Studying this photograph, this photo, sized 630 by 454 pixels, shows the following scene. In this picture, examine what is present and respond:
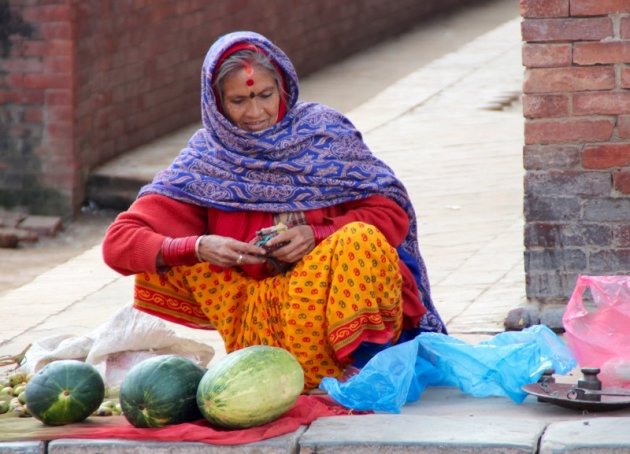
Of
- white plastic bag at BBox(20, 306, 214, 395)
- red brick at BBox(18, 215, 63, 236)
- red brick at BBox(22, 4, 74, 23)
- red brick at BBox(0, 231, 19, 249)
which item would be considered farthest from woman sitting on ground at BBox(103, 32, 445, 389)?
red brick at BBox(22, 4, 74, 23)

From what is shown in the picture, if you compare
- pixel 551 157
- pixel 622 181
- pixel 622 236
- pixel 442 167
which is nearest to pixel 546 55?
pixel 551 157

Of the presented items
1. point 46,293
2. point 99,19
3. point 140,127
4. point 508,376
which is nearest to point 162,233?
point 508,376

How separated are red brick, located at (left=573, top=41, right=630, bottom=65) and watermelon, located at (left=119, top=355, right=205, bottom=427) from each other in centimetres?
199

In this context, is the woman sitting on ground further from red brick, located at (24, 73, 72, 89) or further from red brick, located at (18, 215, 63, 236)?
red brick, located at (24, 73, 72, 89)

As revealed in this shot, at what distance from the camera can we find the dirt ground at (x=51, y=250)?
8.70 m

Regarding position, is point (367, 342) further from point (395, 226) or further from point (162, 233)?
point (162, 233)

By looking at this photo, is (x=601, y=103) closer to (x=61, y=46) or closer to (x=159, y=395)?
(x=159, y=395)

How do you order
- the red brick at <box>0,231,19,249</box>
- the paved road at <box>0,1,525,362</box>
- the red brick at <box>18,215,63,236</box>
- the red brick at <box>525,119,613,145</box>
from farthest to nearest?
1. the red brick at <box>18,215,63,236</box>
2. the red brick at <box>0,231,19,249</box>
3. the paved road at <box>0,1,525,362</box>
4. the red brick at <box>525,119,613,145</box>

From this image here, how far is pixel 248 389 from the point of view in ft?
13.3

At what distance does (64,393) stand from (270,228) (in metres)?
0.80

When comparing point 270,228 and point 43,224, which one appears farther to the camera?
point 43,224

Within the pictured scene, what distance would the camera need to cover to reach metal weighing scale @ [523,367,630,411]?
4.18 m

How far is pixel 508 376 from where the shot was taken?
4.45 m

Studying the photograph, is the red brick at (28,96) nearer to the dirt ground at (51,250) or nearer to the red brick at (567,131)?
the dirt ground at (51,250)
